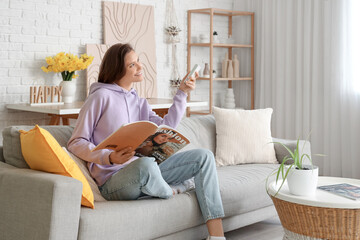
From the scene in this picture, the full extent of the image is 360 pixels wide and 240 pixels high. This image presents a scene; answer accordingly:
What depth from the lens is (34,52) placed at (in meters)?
4.36

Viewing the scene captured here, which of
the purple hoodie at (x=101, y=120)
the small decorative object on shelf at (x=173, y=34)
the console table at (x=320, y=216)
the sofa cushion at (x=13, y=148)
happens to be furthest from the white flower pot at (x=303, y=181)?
the small decorative object on shelf at (x=173, y=34)

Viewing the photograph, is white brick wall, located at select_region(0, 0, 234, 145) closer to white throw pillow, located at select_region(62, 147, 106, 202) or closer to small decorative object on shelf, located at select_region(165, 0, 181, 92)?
small decorative object on shelf, located at select_region(165, 0, 181, 92)

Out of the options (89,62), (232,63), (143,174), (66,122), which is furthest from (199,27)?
(143,174)

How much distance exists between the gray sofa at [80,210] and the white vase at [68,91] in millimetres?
1455

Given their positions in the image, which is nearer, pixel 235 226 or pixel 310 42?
pixel 235 226

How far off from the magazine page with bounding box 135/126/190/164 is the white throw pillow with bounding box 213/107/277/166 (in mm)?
1045

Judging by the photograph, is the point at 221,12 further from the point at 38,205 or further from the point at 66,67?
the point at 38,205

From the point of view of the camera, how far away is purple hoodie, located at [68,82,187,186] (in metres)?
2.58

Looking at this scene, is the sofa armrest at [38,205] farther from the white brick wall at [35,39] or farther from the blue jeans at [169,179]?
the white brick wall at [35,39]

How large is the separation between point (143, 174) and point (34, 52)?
2339mm

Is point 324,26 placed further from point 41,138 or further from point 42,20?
point 41,138

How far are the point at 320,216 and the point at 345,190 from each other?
1.01 feet

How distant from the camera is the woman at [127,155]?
2.50 metres

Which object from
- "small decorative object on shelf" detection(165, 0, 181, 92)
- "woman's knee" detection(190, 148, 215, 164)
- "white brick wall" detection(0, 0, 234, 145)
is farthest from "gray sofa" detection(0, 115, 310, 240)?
"small decorative object on shelf" detection(165, 0, 181, 92)
